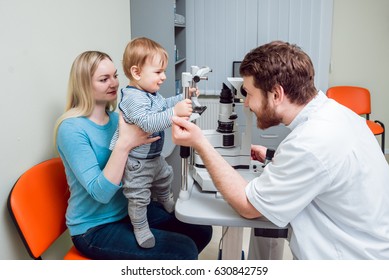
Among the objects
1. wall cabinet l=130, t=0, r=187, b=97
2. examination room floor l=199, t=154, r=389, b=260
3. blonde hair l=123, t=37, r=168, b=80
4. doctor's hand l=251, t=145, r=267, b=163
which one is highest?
wall cabinet l=130, t=0, r=187, b=97

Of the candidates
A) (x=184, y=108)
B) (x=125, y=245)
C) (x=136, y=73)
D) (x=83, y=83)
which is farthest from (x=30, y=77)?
(x=125, y=245)

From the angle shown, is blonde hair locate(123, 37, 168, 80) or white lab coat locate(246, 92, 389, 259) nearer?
white lab coat locate(246, 92, 389, 259)

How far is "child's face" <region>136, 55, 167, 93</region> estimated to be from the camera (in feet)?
4.75

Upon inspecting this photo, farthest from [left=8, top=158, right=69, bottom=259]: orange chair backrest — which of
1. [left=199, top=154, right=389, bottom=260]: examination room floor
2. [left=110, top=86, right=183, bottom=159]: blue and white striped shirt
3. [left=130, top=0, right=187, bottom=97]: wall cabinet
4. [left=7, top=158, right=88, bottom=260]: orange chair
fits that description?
[left=130, top=0, right=187, bottom=97]: wall cabinet

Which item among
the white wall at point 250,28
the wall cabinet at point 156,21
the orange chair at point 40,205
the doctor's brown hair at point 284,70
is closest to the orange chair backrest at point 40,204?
the orange chair at point 40,205

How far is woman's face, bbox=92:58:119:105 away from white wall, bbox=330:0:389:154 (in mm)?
3209

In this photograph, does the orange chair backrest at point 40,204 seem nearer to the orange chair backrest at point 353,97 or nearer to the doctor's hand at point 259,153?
the doctor's hand at point 259,153

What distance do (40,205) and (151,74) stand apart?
2.13 ft

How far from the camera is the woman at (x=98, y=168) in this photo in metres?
1.37

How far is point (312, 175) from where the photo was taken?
110 cm

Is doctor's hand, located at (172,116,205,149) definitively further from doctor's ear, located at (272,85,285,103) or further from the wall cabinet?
the wall cabinet
